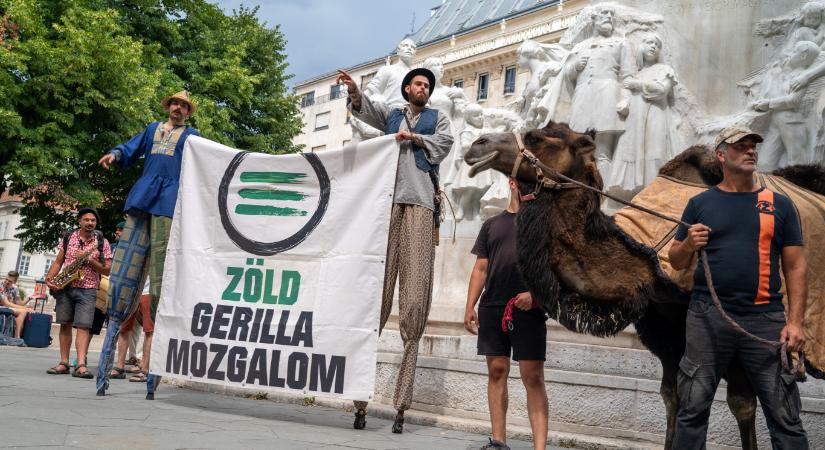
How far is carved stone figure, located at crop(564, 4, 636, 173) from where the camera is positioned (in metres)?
8.88

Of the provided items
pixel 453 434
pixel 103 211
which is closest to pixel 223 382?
pixel 453 434

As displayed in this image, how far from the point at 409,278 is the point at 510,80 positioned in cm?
5207

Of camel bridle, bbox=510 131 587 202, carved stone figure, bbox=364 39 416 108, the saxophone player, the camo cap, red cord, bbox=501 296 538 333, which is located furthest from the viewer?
carved stone figure, bbox=364 39 416 108

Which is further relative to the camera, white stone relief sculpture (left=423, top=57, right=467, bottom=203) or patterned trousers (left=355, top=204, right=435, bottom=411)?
white stone relief sculpture (left=423, top=57, right=467, bottom=203)

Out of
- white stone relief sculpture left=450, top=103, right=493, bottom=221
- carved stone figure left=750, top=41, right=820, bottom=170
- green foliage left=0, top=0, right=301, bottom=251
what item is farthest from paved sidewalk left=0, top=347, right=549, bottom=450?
green foliage left=0, top=0, right=301, bottom=251

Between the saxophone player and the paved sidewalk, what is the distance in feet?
5.73

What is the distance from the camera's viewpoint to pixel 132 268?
6.96 metres

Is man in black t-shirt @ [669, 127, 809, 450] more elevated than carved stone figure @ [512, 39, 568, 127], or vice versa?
carved stone figure @ [512, 39, 568, 127]

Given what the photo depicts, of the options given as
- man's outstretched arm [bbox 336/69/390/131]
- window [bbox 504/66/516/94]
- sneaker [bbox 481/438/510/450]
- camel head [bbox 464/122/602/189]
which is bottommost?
sneaker [bbox 481/438/510/450]

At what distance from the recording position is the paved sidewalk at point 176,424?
4.66 meters

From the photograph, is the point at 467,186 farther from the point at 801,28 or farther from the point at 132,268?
the point at 132,268

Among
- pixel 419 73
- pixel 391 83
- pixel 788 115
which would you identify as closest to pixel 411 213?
pixel 419 73

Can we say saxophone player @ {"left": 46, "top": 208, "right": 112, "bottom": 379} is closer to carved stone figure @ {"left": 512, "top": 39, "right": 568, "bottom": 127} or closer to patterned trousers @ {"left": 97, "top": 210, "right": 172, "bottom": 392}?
patterned trousers @ {"left": 97, "top": 210, "right": 172, "bottom": 392}

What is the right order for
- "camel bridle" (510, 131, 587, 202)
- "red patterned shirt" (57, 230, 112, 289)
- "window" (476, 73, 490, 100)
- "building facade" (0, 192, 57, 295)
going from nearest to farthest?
"camel bridle" (510, 131, 587, 202), "red patterned shirt" (57, 230, 112, 289), "window" (476, 73, 490, 100), "building facade" (0, 192, 57, 295)
